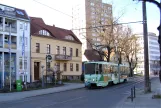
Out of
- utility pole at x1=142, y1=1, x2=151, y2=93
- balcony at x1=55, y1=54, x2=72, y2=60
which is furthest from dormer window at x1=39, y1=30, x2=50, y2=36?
utility pole at x1=142, y1=1, x2=151, y2=93

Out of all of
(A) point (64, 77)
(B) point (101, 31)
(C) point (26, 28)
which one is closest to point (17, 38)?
(C) point (26, 28)

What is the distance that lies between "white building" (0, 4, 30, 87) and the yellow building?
Result: 2.53 metres

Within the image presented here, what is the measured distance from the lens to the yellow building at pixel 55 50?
1946 inches

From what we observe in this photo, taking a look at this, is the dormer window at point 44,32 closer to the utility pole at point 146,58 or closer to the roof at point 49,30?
the roof at point 49,30

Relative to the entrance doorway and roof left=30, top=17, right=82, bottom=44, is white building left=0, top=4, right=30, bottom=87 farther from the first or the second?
roof left=30, top=17, right=82, bottom=44

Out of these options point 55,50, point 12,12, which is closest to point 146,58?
point 12,12

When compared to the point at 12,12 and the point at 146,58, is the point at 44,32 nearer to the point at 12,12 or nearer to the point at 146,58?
the point at 12,12

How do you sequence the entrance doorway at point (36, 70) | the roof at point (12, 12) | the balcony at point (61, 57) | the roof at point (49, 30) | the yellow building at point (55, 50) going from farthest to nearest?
the balcony at point (61, 57), the roof at point (49, 30), the yellow building at point (55, 50), the entrance doorway at point (36, 70), the roof at point (12, 12)

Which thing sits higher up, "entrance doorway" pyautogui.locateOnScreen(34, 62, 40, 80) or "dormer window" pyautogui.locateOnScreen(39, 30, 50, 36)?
"dormer window" pyautogui.locateOnScreen(39, 30, 50, 36)

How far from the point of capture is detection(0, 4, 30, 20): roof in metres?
42.3

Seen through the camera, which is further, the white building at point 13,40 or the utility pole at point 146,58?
the white building at point 13,40

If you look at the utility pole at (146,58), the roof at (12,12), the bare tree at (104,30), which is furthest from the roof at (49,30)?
the utility pole at (146,58)

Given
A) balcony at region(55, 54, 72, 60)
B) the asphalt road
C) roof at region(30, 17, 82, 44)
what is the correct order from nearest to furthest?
the asphalt road → roof at region(30, 17, 82, 44) → balcony at region(55, 54, 72, 60)

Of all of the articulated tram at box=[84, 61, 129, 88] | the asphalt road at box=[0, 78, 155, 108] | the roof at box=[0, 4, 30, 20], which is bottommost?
the asphalt road at box=[0, 78, 155, 108]
